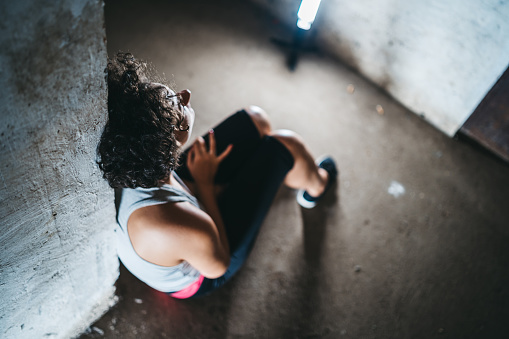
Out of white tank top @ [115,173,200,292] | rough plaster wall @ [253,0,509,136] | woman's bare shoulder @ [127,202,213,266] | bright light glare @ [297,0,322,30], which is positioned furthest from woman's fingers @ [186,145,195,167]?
rough plaster wall @ [253,0,509,136]

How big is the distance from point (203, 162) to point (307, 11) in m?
1.53

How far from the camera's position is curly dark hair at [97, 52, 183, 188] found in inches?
40.8

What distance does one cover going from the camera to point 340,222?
7.63 ft

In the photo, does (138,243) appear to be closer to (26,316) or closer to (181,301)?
(26,316)

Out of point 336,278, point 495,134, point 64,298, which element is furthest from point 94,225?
A: point 495,134

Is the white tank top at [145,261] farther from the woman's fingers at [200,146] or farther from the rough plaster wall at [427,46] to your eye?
the rough plaster wall at [427,46]

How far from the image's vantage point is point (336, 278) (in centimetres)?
209

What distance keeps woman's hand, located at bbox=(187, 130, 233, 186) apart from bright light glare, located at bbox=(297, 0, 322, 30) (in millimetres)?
1383

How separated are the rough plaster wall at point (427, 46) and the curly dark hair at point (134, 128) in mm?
2400

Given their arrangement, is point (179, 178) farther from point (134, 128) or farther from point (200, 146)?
point (134, 128)

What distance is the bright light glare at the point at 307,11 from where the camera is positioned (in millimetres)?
2389

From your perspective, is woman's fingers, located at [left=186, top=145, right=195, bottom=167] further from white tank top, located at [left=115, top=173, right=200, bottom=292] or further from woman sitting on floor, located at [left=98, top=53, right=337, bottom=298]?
white tank top, located at [left=115, top=173, right=200, bottom=292]

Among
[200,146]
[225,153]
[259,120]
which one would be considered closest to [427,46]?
[259,120]

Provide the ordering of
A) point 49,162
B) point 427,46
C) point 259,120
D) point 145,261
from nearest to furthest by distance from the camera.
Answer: point 49,162 → point 145,261 → point 259,120 → point 427,46
